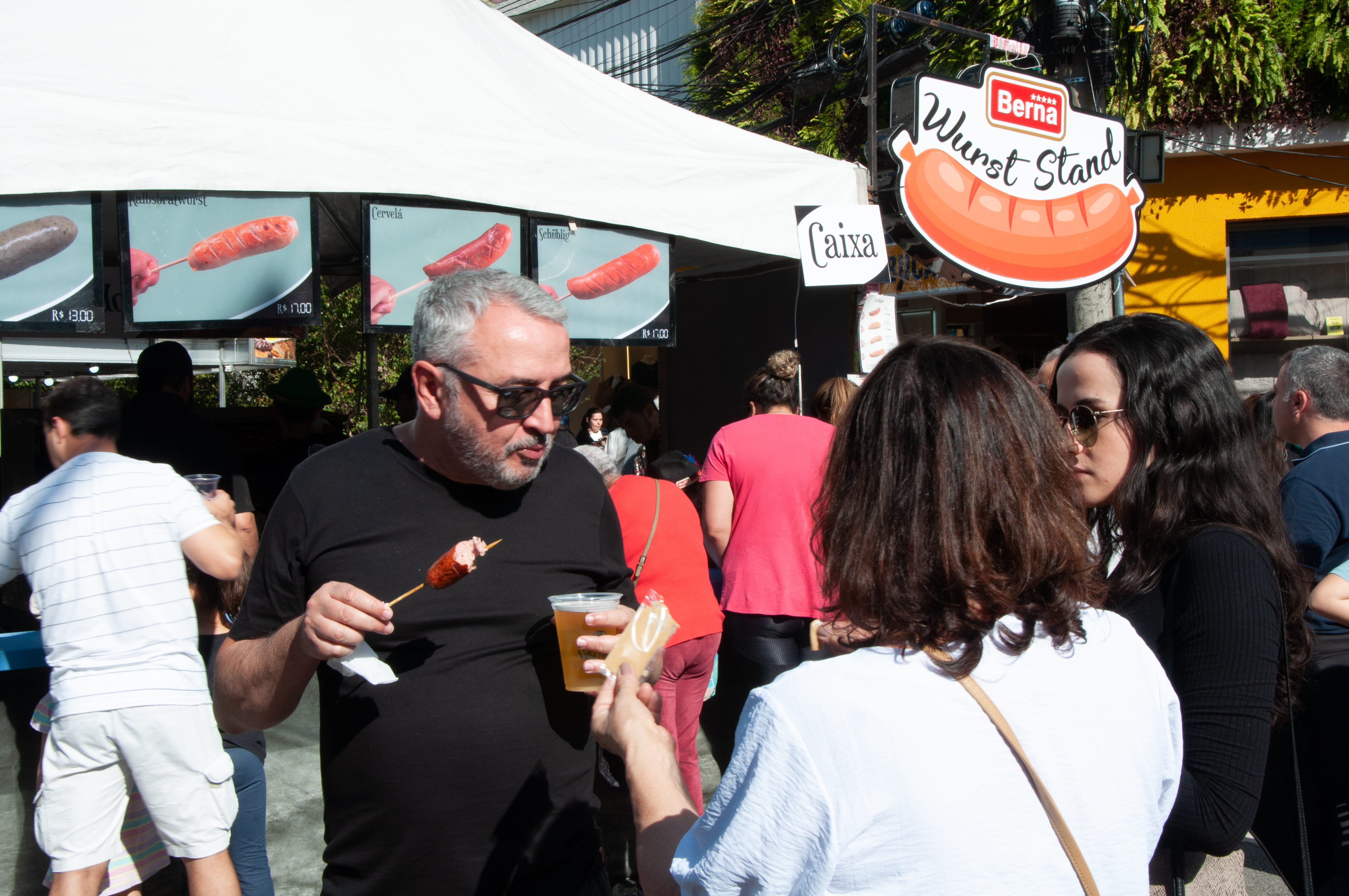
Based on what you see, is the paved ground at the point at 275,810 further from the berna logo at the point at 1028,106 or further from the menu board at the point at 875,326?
the berna logo at the point at 1028,106

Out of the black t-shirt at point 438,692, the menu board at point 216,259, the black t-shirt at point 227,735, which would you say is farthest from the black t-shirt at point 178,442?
the black t-shirt at point 438,692

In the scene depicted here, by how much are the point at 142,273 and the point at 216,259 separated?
0.99ft

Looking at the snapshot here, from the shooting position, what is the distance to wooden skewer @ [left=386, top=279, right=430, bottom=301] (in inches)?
170

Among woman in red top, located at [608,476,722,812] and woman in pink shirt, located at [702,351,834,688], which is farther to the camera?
woman in pink shirt, located at [702,351,834,688]

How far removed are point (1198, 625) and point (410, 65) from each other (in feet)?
15.0

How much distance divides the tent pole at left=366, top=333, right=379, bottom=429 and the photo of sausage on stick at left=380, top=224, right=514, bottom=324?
6.42 feet

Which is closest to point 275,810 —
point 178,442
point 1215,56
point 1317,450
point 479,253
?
point 178,442

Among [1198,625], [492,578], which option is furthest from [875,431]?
[492,578]

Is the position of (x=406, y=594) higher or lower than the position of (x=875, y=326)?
lower

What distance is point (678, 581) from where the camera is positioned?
3758mm

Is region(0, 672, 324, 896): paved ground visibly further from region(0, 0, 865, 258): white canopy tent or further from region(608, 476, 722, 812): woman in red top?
region(0, 0, 865, 258): white canopy tent

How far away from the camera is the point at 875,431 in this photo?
47.6 inches

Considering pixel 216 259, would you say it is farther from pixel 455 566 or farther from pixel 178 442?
pixel 455 566

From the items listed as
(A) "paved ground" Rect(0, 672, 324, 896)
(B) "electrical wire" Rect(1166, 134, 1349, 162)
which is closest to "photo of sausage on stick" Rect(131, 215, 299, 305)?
(A) "paved ground" Rect(0, 672, 324, 896)
